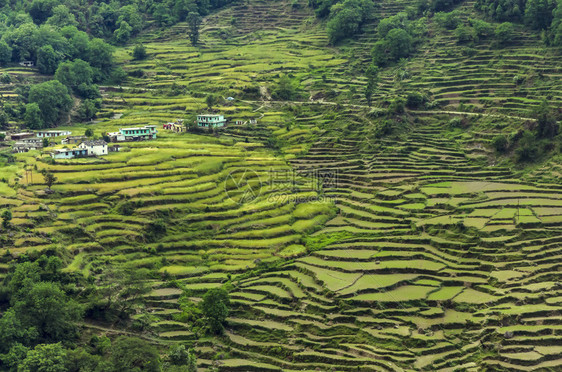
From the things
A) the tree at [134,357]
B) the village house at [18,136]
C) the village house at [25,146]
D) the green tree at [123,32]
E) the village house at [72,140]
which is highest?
the green tree at [123,32]

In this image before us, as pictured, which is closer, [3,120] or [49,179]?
[49,179]

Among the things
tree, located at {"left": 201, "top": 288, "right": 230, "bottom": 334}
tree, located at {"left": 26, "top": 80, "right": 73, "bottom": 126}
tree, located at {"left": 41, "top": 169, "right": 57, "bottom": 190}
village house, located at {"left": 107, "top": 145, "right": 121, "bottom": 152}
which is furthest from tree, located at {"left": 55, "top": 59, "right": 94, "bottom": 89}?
tree, located at {"left": 201, "top": 288, "right": 230, "bottom": 334}

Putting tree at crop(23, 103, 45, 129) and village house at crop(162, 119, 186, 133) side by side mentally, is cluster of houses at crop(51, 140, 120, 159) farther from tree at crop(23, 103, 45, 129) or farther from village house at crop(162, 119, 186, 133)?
tree at crop(23, 103, 45, 129)

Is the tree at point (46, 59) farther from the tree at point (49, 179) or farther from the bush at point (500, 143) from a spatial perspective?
the bush at point (500, 143)

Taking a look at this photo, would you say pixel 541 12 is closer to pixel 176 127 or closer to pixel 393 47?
pixel 393 47

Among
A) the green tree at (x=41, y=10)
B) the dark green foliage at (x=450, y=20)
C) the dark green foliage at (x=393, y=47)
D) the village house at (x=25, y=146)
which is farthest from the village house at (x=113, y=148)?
the green tree at (x=41, y=10)

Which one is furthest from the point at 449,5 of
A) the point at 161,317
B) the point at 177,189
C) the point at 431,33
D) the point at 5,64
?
the point at 161,317

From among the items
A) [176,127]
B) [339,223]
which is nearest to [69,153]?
[176,127]
